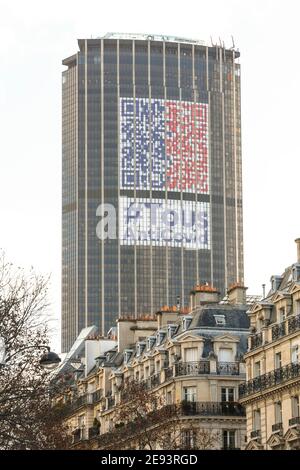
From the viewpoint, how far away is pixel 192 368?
101125 mm

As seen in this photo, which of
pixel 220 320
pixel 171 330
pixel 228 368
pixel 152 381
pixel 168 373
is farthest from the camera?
pixel 171 330

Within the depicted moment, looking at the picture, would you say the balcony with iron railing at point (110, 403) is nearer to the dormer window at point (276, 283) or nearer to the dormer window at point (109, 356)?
the dormer window at point (109, 356)

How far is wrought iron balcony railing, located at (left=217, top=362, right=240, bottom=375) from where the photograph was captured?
101 m

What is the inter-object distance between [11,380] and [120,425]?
43.8 metres

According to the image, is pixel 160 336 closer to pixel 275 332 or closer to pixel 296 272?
pixel 275 332

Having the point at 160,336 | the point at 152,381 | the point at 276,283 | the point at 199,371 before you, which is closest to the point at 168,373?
the point at 199,371

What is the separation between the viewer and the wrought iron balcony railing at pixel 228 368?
10112cm

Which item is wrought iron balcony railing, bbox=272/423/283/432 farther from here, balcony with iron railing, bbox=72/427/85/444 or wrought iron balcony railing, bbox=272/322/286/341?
balcony with iron railing, bbox=72/427/85/444

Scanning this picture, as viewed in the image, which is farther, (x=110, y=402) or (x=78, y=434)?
(x=78, y=434)

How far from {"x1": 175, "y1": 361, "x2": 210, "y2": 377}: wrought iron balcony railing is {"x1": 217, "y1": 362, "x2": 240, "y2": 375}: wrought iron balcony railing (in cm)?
81

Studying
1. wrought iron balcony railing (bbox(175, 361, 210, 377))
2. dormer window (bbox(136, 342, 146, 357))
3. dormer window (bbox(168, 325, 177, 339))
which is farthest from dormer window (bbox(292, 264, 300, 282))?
dormer window (bbox(136, 342, 146, 357))

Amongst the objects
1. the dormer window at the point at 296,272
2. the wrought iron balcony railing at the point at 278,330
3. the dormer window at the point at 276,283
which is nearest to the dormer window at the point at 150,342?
the dormer window at the point at 276,283

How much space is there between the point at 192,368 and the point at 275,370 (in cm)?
1499

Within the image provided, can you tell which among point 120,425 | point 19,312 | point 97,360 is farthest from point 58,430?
point 97,360
